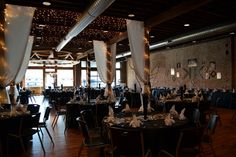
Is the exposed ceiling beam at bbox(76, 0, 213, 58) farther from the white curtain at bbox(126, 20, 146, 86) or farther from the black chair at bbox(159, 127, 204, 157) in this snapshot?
the black chair at bbox(159, 127, 204, 157)

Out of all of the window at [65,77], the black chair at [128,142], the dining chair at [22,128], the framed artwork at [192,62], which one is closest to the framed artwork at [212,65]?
the framed artwork at [192,62]

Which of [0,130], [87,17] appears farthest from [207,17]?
[0,130]

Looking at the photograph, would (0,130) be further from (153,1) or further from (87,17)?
(153,1)

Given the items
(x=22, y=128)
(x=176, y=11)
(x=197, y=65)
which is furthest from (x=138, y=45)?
(x=197, y=65)

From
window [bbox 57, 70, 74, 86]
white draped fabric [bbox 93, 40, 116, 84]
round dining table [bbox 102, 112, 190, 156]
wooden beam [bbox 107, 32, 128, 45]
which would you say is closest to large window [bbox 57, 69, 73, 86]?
window [bbox 57, 70, 74, 86]

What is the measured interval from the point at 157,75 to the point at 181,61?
2748 mm

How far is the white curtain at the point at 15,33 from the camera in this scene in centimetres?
628

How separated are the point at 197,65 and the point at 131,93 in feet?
13.5

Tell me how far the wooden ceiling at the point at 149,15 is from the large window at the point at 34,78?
42.6 feet

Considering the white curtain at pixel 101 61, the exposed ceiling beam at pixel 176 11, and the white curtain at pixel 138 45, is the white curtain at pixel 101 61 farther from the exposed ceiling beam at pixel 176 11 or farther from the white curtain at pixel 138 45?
the exposed ceiling beam at pixel 176 11

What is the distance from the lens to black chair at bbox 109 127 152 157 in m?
3.07

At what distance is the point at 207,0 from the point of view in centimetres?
541

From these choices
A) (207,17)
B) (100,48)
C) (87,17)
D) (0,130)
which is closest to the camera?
(0,130)

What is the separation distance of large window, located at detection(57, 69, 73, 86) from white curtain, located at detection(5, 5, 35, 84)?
1723 centimetres
